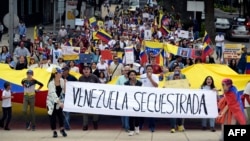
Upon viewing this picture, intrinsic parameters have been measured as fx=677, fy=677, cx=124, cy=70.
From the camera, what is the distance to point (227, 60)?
75.7 ft

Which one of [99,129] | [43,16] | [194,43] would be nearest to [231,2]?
[43,16]

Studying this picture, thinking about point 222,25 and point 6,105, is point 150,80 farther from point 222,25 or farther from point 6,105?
point 222,25

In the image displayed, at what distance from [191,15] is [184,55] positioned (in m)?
38.1

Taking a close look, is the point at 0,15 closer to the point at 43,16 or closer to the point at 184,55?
the point at 43,16

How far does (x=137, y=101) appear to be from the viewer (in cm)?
1587

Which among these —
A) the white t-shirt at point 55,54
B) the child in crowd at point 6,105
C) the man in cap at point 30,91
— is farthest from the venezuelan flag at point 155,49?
the child in crowd at point 6,105

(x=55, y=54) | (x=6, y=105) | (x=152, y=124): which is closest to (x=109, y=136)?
(x=152, y=124)

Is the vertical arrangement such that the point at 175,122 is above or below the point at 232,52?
below

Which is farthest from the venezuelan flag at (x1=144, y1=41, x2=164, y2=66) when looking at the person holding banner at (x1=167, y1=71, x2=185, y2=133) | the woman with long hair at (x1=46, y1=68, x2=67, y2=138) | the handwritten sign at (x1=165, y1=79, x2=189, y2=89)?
the woman with long hair at (x1=46, y1=68, x2=67, y2=138)

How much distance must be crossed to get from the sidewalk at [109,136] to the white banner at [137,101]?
1.55 ft

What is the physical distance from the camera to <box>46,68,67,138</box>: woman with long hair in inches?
595

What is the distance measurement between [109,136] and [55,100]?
5.01 ft

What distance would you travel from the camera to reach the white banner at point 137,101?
15.8m

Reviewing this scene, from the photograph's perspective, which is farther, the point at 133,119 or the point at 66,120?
the point at 66,120
